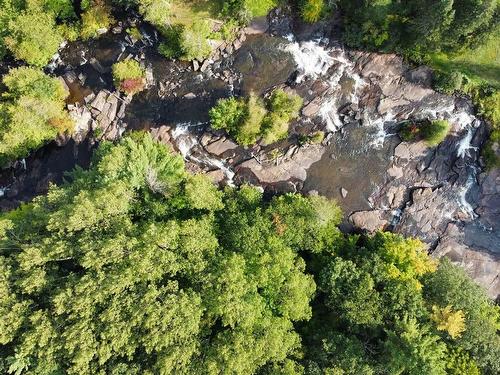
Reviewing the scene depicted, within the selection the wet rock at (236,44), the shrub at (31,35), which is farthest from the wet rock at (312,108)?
the shrub at (31,35)

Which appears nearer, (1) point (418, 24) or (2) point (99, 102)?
(1) point (418, 24)

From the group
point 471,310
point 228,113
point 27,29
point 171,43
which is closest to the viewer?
point 471,310

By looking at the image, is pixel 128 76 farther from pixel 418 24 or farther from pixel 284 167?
pixel 418 24

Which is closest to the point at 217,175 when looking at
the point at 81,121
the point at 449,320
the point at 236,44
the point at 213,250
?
the point at 213,250

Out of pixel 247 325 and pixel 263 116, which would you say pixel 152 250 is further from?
pixel 263 116

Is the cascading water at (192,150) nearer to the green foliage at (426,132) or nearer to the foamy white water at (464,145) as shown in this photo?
the green foliage at (426,132)

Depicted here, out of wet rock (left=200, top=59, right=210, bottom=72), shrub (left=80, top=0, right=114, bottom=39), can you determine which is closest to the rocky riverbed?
wet rock (left=200, top=59, right=210, bottom=72)

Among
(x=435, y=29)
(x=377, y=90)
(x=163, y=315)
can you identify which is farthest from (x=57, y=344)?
(x=435, y=29)

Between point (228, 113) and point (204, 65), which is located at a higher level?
point (204, 65)
